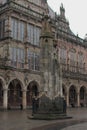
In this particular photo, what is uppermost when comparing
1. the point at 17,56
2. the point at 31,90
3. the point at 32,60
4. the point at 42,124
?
the point at 17,56

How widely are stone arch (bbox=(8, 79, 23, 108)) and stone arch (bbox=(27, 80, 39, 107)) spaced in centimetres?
186

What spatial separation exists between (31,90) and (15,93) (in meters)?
4.19

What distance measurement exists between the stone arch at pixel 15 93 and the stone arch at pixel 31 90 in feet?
6.11

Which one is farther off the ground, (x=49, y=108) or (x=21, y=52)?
(x=21, y=52)

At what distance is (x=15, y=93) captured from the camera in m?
50.1

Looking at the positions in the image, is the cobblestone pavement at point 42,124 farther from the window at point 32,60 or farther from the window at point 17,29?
the window at point 32,60

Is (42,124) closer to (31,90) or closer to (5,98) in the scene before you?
(5,98)

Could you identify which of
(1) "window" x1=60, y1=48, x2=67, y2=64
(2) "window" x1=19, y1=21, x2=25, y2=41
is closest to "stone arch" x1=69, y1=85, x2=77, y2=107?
(1) "window" x1=60, y1=48, x2=67, y2=64

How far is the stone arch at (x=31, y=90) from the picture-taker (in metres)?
52.1

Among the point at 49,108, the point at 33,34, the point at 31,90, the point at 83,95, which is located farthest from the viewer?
the point at 83,95

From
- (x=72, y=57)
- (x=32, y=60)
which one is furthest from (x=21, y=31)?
(x=72, y=57)

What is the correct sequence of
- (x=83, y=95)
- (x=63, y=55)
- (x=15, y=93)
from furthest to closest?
(x=83, y=95) < (x=63, y=55) < (x=15, y=93)

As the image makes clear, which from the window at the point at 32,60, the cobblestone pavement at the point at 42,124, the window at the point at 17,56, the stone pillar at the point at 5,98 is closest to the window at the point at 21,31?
the window at the point at 17,56

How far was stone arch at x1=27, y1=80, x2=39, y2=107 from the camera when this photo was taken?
171 feet
